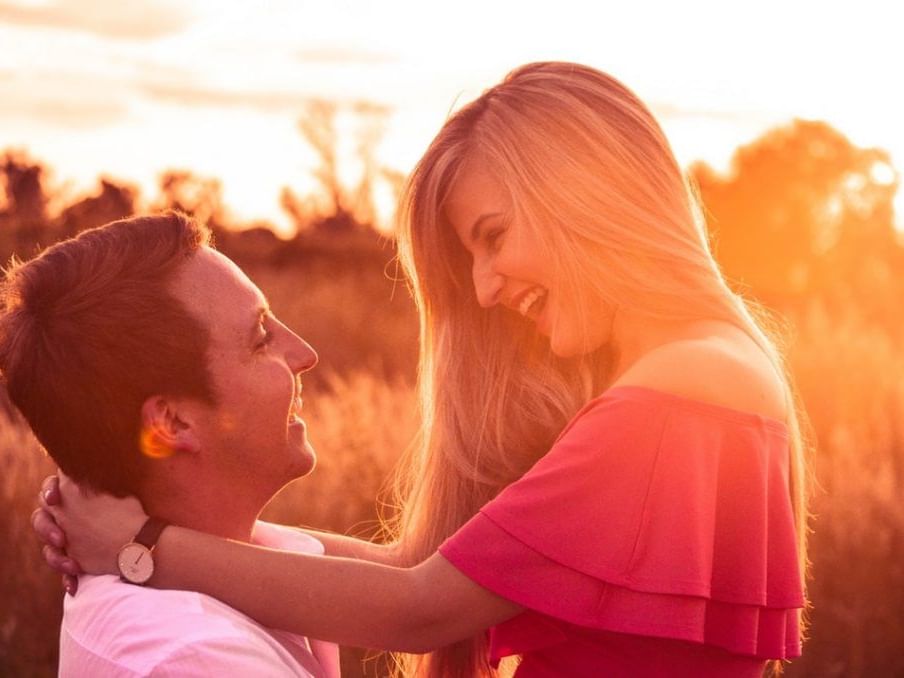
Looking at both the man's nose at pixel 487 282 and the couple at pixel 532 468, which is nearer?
the couple at pixel 532 468

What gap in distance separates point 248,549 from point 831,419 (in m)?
7.87

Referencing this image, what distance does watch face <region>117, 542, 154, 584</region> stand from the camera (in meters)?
2.79

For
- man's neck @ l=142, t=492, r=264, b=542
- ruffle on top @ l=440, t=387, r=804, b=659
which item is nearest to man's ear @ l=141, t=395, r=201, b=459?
man's neck @ l=142, t=492, r=264, b=542

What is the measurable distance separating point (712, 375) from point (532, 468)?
0.45 meters

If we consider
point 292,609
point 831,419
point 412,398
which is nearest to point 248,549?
point 292,609

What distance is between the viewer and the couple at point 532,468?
9.28 ft

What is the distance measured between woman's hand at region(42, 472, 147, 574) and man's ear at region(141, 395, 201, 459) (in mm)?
132

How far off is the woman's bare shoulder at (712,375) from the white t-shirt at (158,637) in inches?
39.2

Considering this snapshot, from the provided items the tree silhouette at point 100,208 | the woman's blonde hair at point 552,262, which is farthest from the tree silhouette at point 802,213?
the woman's blonde hair at point 552,262

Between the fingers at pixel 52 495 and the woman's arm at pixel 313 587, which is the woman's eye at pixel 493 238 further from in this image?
the fingers at pixel 52 495

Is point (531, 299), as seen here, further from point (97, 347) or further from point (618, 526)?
point (97, 347)

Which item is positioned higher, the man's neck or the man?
the man

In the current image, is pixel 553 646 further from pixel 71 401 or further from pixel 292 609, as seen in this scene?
pixel 71 401

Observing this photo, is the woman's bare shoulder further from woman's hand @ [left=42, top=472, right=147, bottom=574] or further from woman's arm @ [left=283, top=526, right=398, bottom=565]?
woman's arm @ [left=283, top=526, right=398, bottom=565]
